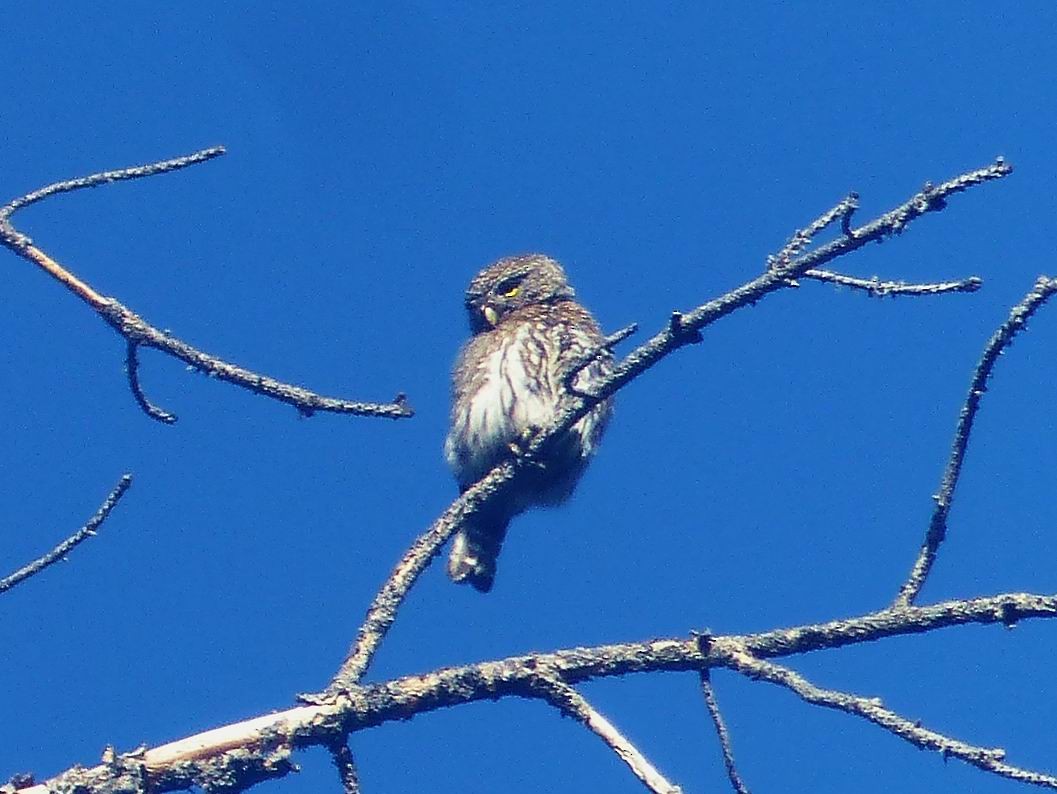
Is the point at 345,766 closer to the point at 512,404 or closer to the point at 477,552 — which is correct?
the point at 512,404

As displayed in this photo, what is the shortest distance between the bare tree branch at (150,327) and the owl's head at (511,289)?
477 centimetres

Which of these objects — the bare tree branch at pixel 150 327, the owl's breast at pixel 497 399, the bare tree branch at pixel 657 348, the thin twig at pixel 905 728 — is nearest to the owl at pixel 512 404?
the owl's breast at pixel 497 399

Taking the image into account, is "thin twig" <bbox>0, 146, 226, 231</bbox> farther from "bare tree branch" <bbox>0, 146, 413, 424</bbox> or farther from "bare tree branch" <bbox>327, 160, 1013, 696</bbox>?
"bare tree branch" <bbox>327, 160, 1013, 696</bbox>

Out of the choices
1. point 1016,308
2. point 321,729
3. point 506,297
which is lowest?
point 321,729

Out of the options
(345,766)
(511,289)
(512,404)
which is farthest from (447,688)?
(511,289)

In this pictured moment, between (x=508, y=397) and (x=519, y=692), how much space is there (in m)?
3.84

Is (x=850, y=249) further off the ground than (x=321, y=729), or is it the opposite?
(x=850, y=249)

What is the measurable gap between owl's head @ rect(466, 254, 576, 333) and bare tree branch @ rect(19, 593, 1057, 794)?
198 inches

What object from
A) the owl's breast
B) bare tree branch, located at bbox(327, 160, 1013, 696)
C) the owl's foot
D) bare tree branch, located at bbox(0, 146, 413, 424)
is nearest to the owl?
the owl's breast

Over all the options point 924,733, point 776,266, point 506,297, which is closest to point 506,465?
point 776,266

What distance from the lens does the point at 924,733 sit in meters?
2.70

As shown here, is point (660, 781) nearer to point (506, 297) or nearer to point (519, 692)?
point (519, 692)

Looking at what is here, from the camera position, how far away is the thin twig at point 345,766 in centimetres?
301

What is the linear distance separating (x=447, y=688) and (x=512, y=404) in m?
3.78
